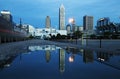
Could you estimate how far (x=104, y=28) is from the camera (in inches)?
7697

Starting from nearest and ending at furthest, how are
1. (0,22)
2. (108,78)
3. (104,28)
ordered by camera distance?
(108,78)
(0,22)
(104,28)

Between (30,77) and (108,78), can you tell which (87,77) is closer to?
(108,78)

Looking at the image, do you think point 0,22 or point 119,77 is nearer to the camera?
point 119,77

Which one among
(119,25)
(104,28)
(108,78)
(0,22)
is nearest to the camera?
(108,78)

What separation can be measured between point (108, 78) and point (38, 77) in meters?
2.57

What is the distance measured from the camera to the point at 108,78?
7863mm

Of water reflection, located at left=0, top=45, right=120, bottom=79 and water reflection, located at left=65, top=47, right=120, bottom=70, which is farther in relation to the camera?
water reflection, located at left=65, top=47, right=120, bottom=70

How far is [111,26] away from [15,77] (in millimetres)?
182470

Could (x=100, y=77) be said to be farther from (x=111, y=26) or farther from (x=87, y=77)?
(x=111, y=26)

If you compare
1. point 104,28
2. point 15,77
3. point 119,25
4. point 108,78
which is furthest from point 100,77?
point 104,28

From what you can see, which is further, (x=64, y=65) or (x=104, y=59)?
(x=104, y=59)

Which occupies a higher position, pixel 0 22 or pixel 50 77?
pixel 0 22

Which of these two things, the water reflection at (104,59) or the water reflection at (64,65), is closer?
the water reflection at (64,65)

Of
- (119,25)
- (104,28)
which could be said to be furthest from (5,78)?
(104,28)
